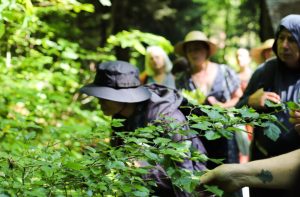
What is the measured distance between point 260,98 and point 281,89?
0.67ft

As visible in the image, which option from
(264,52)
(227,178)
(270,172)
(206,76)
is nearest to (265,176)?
(270,172)

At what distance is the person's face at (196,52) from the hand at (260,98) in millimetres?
2069

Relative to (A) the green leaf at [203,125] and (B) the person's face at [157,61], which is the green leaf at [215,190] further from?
(B) the person's face at [157,61]

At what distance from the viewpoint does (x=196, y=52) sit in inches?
225

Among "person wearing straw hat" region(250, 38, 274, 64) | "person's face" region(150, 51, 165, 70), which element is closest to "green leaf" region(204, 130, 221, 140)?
"person's face" region(150, 51, 165, 70)

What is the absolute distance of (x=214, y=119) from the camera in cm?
212

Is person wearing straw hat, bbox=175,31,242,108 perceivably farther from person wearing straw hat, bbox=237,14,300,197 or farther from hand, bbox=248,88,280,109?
→ hand, bbox=248,88,280,109

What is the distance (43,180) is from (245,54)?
5.53 metres

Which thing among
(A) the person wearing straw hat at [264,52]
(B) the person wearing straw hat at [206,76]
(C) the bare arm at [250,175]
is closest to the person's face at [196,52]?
(B) the person wearing straw hat at [206,76]

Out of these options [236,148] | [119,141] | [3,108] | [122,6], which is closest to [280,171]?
[119,141]

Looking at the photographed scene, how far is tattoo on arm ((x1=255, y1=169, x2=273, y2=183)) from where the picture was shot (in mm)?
1990

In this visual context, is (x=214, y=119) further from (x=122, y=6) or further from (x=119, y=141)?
(x=122, y=6)

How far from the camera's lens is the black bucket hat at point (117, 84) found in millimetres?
3199

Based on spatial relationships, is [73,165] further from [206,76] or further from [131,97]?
[206,76]
